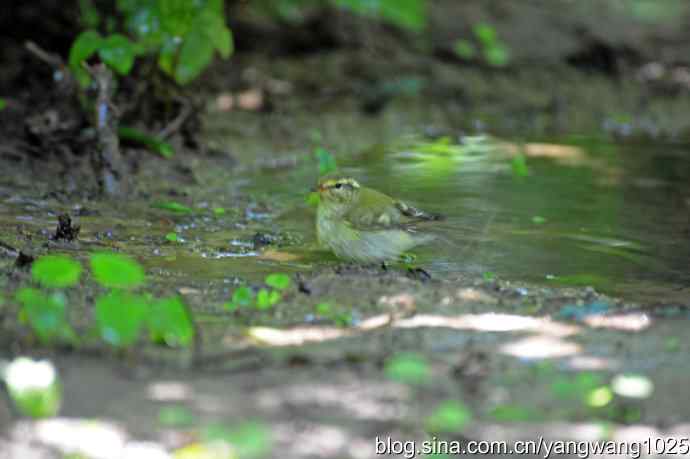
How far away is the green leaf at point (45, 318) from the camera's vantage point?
403cm

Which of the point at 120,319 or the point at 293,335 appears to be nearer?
the point at 120,319

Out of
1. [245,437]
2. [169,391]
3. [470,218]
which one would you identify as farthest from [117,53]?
[245,437]

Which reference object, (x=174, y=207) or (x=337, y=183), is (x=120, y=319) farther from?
(x=174, y=207)

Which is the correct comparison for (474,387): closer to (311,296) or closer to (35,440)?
(311,296)

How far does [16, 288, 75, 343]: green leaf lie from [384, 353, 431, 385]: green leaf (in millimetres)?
1372

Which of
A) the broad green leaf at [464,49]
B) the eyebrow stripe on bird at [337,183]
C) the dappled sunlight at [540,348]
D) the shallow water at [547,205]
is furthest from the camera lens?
the broad green leaf at [464,49]

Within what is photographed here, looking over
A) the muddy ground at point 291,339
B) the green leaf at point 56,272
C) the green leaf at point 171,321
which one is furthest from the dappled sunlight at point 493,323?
the green leaf at point 56,272

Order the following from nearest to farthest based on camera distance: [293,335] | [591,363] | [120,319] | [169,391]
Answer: [169,391], [120,319], [591,363], [293,335]

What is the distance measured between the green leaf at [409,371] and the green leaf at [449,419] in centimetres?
18

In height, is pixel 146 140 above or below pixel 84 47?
below

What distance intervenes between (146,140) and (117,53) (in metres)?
1.44

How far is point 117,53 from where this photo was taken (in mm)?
7477

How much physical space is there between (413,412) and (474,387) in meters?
0.37

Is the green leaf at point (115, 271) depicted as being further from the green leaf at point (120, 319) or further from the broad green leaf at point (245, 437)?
the broad green leaf at point (245, 437)
